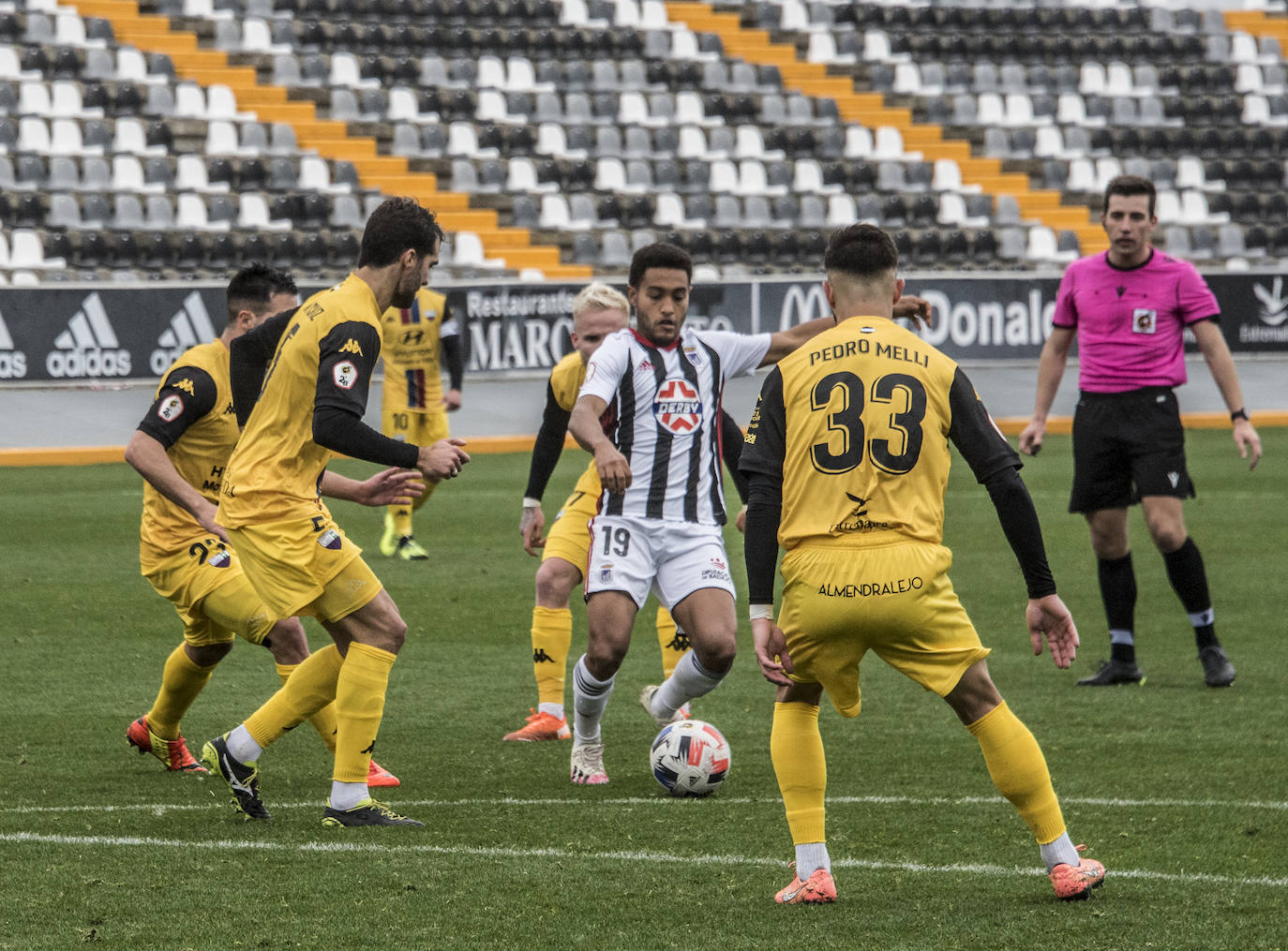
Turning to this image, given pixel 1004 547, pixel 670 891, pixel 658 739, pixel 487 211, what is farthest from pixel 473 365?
pixel 670 891

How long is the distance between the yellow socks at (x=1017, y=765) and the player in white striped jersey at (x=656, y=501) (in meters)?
1.67

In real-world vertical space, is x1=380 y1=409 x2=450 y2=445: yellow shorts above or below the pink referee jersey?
below

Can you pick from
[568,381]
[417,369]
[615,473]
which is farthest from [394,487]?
[417,369]

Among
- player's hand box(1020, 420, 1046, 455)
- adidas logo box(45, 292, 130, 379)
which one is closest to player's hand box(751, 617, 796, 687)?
player's hand box(1020, 420, 1046, 455)

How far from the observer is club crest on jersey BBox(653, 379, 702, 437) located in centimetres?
596

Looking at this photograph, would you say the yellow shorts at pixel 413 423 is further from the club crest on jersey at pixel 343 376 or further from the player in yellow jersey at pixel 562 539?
the club crest on jersey at pixel 343 376

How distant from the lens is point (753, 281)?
20.0 m

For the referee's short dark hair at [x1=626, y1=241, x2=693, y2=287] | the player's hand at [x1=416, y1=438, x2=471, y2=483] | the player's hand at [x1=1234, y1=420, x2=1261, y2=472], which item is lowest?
the player's hand at [x1=1234, y1=420, x2=1261, y2=472]

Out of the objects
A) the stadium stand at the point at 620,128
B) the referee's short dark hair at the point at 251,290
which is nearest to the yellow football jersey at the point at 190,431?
the referee's short dark hair at the point at 251,290

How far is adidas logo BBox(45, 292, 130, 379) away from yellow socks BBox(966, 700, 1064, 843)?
14586 mm

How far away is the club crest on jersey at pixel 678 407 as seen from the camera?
596 centimetres

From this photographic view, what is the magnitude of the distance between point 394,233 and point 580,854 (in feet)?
6.36

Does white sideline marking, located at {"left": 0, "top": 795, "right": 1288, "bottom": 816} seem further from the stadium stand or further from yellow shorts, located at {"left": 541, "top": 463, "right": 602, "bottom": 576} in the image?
the stadium stand

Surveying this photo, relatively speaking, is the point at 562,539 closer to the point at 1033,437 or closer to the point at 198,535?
the point at 198,535
